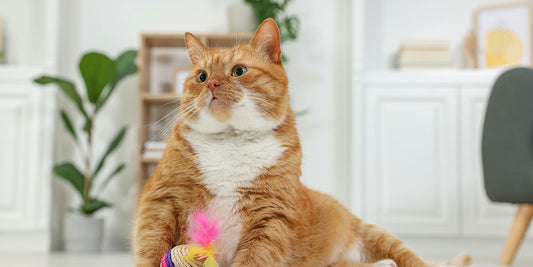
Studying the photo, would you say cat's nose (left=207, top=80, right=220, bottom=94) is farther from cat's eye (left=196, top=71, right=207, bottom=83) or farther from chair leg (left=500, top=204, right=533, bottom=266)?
chair leg (left=500, top=204, right=533, bottom=266)

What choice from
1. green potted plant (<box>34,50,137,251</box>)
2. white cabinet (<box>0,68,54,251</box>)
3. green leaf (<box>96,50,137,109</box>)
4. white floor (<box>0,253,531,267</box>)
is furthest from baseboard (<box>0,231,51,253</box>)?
green leaf (<box>96,50,137,109</box>)

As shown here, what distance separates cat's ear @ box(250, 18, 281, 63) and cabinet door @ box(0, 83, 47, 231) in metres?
2.27

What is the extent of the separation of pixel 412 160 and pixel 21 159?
2248 millimetres

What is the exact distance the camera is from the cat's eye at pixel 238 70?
85 centimetres

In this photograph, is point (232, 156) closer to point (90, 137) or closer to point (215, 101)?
point (215, 101)

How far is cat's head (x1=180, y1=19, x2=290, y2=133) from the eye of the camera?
0.82 metres

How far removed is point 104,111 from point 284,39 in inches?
48.2

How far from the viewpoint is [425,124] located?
286cm

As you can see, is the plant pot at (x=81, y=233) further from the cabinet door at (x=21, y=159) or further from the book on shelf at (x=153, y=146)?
the book on shelf at (x=153, y=146)

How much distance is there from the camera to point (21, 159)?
2791 mm

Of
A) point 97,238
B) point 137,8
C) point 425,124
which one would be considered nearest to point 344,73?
point 425,124

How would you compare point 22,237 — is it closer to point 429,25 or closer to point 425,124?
point 425,124

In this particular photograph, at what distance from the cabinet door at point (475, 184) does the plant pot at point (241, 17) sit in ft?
4.27

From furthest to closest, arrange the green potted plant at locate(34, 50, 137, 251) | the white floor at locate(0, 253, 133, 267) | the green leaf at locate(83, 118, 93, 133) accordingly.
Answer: the green leaf at locate(83, 118, 93, 133), the green potted plant at locate(34, 50, 137, 251), the white floor at locate(0, 253, 133, 267)
